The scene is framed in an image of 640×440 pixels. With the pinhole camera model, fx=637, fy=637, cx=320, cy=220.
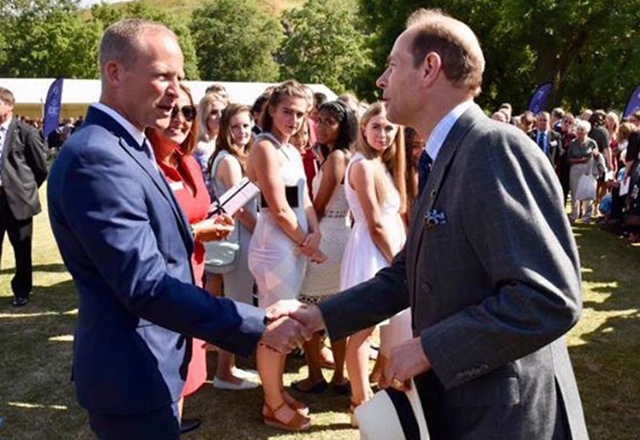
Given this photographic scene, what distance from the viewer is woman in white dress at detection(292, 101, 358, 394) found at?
4551 millimetres

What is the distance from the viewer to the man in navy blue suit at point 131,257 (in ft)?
6.31

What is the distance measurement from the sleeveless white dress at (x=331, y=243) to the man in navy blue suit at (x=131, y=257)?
241 centimetres

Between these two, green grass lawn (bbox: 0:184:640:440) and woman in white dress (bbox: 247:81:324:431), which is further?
green grass lawn (bbox: 0:184:640:440)

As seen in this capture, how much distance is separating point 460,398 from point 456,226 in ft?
1.60

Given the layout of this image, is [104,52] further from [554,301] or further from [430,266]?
[554,301]

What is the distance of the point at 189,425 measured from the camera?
429 cm

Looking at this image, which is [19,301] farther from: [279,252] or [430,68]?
[430,68]

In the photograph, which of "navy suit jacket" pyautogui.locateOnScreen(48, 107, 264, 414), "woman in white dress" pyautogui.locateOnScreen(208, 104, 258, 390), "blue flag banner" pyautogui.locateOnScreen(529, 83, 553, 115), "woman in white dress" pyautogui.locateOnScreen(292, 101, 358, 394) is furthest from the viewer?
"blue flag banner" pyautogui.locateOnScreen(529, 83, 553, 115)

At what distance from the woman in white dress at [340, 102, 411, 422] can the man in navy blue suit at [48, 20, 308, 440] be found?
1.94m

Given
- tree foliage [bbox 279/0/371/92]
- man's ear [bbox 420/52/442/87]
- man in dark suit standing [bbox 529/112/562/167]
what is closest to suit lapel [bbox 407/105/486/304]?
man's ear [bbox 420/52/442/87]

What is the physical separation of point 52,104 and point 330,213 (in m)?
18.3

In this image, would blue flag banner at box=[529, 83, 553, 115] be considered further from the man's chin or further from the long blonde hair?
the man's chin

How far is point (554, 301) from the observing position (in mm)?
1562

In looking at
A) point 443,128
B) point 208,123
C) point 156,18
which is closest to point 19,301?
point 208,123
